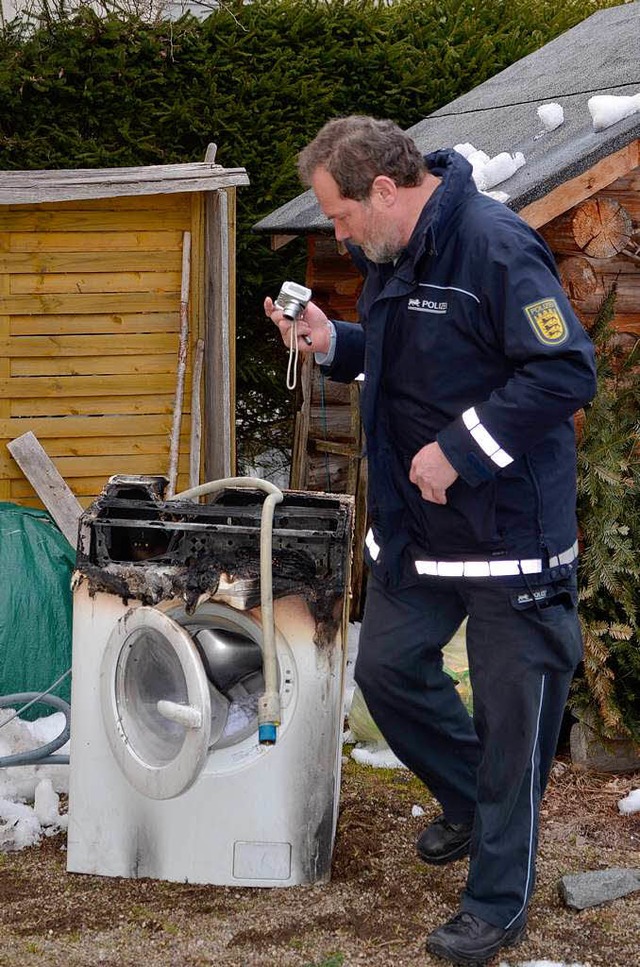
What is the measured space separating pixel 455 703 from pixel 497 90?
4786mm

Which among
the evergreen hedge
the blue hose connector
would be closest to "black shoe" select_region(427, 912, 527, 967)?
the blue hose connector

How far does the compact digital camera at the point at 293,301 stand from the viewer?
3.42 m

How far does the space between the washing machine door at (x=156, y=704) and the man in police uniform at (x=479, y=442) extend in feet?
2.05

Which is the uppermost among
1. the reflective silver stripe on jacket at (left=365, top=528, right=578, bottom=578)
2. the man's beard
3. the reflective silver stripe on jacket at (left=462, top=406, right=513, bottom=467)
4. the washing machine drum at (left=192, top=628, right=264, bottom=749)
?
the man's beard

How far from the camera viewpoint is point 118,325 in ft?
19.2

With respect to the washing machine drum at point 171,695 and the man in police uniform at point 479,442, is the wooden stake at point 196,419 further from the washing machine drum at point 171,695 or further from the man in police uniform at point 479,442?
the man in police uniform at point 479,442

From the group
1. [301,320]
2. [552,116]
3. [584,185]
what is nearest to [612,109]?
[584,185]

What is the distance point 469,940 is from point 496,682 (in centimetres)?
70

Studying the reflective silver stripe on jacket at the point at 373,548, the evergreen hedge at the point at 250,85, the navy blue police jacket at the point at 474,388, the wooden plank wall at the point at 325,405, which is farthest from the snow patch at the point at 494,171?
the evergreen hedge at the point at 250,85

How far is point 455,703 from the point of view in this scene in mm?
3424

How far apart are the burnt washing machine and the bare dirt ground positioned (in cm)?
10

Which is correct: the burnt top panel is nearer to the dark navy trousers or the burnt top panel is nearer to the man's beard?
the dark navy trousers

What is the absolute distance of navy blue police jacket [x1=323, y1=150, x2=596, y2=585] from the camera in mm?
2826

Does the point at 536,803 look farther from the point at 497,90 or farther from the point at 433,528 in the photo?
the point at 497,90
